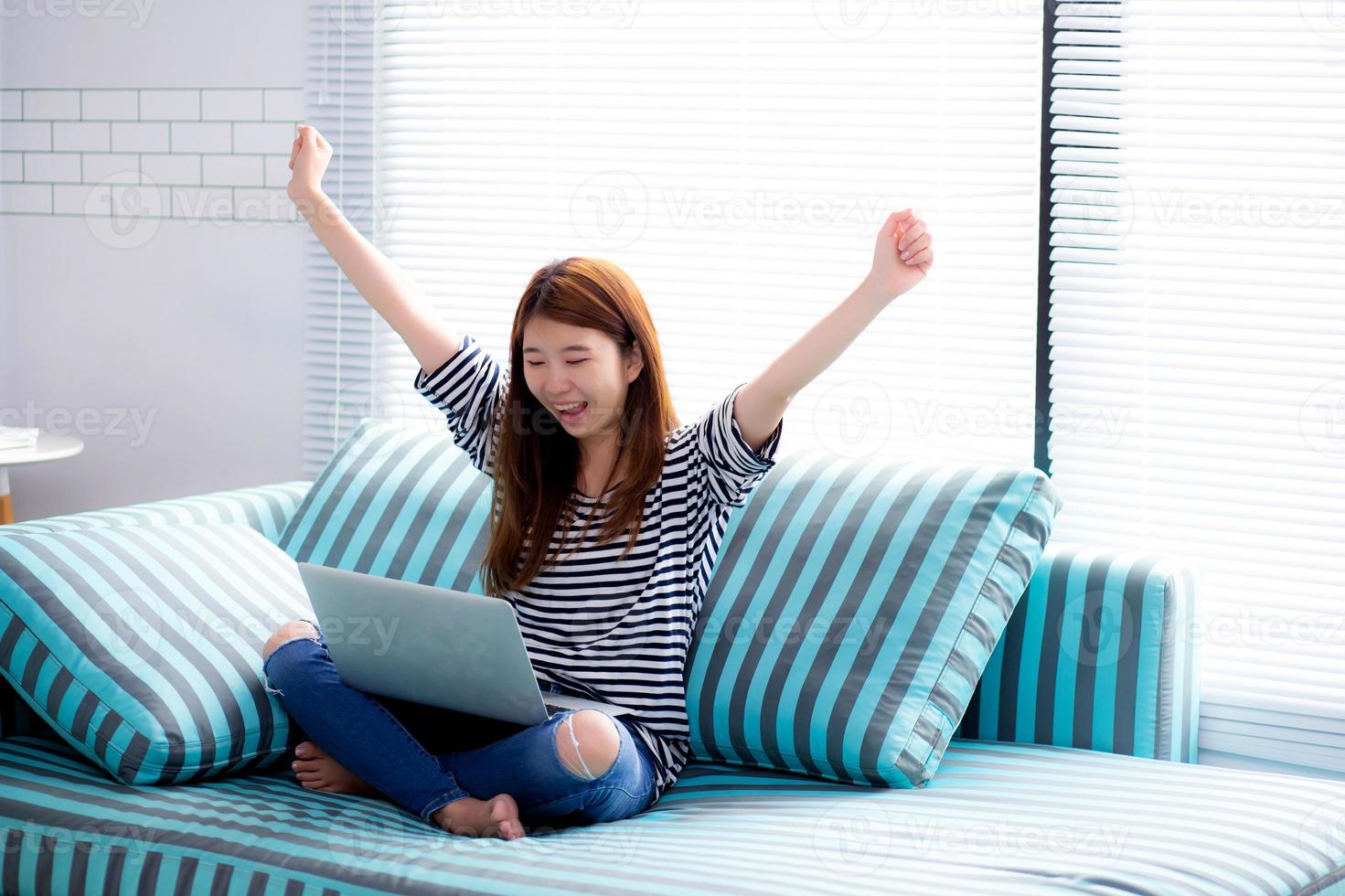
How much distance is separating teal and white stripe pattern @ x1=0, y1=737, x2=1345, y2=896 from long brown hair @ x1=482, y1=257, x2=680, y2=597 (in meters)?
0.37

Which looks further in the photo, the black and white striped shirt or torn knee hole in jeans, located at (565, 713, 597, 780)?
the black and white striped shirt

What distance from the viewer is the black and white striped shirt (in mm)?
1798

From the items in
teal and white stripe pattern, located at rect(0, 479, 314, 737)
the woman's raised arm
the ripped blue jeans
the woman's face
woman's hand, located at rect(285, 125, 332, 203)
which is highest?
woman's hand, located at rect(285, 125, 332, 203)

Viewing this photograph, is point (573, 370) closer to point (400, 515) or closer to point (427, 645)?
point (427, 645)

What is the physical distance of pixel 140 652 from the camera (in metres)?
1.76

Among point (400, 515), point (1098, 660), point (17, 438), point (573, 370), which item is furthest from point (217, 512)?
point (1098, 660)

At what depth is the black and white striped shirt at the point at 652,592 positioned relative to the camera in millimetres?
1798

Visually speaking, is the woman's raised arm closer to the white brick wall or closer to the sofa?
the sofa

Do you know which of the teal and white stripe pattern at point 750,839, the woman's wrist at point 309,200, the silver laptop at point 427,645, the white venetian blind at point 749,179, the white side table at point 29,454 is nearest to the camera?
the teal and white stripe pattern at point 750,839

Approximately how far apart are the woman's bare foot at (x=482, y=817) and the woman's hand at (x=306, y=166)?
2.86 ft

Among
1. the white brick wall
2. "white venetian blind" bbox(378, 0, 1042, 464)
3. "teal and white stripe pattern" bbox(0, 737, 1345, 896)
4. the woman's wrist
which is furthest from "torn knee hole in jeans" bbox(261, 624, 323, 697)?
the white brick wall

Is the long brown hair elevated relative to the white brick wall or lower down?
lower down

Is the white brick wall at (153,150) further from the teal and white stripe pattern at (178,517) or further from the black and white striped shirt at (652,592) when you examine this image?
the black and white striped shirt at (652,592)

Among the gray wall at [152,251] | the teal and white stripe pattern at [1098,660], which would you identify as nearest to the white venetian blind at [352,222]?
the gray wall at [152,251]
